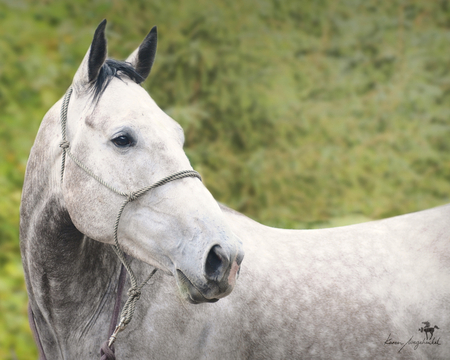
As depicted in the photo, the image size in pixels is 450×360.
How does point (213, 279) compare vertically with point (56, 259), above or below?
above

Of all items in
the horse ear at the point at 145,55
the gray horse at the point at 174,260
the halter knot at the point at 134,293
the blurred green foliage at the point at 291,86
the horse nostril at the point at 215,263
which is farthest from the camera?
the blurred green foliage at the point at 291,86

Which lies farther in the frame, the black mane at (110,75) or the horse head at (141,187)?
the black mane at (110,75)

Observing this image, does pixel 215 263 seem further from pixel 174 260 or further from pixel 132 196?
pixel 132 196

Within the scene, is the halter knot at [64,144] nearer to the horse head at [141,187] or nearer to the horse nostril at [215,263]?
the horse head at [141,187]

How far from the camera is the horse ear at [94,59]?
1537 mm

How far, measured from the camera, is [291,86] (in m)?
6.35

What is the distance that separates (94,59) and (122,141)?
0.37 m

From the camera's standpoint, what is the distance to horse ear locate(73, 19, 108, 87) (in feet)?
5.04

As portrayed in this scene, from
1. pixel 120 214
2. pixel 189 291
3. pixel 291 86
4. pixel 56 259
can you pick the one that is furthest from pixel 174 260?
pixel 291 86

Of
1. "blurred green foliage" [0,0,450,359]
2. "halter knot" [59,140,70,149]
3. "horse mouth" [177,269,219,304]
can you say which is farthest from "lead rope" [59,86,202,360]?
"blurred green foliage" [0,0,450,359]

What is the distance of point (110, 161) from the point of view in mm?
1517

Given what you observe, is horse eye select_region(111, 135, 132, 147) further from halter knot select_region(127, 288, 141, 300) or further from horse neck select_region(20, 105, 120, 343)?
halter knot select_region(127, 288, 141, 300)

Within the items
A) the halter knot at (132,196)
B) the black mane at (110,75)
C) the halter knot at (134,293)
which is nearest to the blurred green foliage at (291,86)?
the black mane at (110,75)

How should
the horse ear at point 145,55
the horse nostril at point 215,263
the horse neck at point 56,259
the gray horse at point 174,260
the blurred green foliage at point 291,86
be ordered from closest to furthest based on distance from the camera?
the horse nostril at point 215,263
the gray horse at point 174,260
the horse neck at point 56,259
the horse ear at point 145,55
the blurred green foliage at point 291,86
